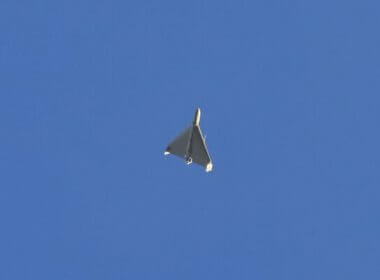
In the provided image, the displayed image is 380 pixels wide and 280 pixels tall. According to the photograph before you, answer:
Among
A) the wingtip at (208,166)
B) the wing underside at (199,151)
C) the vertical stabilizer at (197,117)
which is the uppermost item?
the vertical stabilizer at (197,117)

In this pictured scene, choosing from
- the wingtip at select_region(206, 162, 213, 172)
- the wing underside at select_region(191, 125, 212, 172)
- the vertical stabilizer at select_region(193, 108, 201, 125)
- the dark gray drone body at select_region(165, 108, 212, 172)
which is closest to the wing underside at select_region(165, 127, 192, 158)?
the dark gray drone body at select_region(165, 108, 212, 172)

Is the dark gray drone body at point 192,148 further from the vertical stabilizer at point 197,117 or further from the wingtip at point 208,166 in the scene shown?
the vertical stabilizer at point 197,117

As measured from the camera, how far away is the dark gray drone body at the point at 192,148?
126 metres

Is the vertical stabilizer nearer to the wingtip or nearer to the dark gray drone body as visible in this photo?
the dark gray drone body

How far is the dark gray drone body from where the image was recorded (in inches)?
4941

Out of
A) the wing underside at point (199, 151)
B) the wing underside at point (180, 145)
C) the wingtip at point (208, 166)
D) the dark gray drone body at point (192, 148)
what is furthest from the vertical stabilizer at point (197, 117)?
the wingtip at point (208, 166)

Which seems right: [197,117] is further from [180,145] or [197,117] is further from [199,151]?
[180,145]

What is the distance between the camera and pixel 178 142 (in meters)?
127

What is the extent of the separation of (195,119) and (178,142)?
5.40 m

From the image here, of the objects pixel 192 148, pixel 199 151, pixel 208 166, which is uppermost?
pixel 192 148

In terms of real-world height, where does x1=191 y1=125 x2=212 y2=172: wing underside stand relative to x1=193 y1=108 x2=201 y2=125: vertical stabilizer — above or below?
below

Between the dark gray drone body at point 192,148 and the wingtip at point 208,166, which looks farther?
the wingtip at point 208,166

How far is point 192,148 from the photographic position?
12631cm

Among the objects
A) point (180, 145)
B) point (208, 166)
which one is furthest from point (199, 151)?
point (180, 145)
